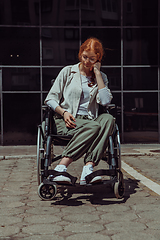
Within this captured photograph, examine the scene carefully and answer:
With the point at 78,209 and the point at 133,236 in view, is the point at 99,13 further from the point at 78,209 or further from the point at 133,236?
the point at 133,236

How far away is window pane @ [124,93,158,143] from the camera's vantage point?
12164 mm

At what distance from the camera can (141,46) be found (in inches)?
479

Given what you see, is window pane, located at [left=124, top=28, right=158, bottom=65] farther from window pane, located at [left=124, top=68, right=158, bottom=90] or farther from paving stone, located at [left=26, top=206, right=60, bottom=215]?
paving stone, located at [left=26, top=206, right=60, bottom=215]

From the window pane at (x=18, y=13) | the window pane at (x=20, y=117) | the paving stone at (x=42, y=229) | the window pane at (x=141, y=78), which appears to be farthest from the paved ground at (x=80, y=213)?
the window pane at (x=18, y=13)

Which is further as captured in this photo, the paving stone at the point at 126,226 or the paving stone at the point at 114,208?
the paving stone at the point at 114,208

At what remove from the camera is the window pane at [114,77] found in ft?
39.9

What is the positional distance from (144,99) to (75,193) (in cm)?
831

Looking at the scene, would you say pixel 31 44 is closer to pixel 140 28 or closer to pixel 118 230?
pixel 140 28

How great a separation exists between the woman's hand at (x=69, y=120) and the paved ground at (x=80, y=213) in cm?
80

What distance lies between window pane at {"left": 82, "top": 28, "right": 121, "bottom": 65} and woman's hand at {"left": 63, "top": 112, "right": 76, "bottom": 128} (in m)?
8.26

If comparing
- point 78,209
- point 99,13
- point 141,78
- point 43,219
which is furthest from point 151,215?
point 99,13

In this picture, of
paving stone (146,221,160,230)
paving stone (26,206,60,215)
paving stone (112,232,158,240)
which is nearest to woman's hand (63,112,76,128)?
paving stone (26,206,60,215)

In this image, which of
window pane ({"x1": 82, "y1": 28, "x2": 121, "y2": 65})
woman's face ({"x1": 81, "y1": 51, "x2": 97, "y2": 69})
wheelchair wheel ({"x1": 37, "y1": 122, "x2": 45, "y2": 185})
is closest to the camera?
wheelchair wheel ({"x1": 37, "y1": 122, "x2": 45, "y2": 185})

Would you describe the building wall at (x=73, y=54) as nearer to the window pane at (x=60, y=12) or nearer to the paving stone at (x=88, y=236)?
the window pane at (x=60, y=12)
